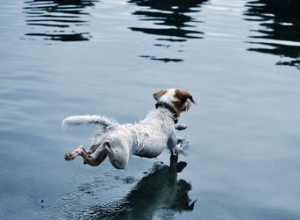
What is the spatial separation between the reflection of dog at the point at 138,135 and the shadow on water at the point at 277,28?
6409 millimetres

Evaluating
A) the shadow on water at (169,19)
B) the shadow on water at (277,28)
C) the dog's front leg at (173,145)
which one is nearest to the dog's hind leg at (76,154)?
the dog's front leg at (173,145)

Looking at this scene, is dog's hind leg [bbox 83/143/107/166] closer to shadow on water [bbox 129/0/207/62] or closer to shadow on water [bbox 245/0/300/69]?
shadow on water [bbox 129/0/207/62]

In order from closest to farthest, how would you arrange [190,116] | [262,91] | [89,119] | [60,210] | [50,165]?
1. [60,210]
2. [89,119]
3. [50,165]
4. [190,116]
5. [262,91]

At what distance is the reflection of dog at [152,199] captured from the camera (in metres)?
5.93

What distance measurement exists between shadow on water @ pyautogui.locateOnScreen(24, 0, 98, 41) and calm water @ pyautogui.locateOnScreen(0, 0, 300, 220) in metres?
0.09

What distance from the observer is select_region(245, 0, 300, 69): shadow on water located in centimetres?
1439

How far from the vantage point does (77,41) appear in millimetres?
15477

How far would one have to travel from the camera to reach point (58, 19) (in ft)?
62.9

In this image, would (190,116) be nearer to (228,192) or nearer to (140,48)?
(228,192)

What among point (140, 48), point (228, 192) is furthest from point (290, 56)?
point (228, 192)

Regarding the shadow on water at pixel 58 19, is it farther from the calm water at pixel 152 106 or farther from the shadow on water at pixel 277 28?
the shadow on water at pixel 277 28

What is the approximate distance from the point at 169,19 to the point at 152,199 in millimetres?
13613

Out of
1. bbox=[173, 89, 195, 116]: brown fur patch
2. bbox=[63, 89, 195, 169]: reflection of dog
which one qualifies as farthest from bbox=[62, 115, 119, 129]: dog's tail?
bbox=[173, 89, 195, 116]: brown fur patch

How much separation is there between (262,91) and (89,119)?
5.83m
